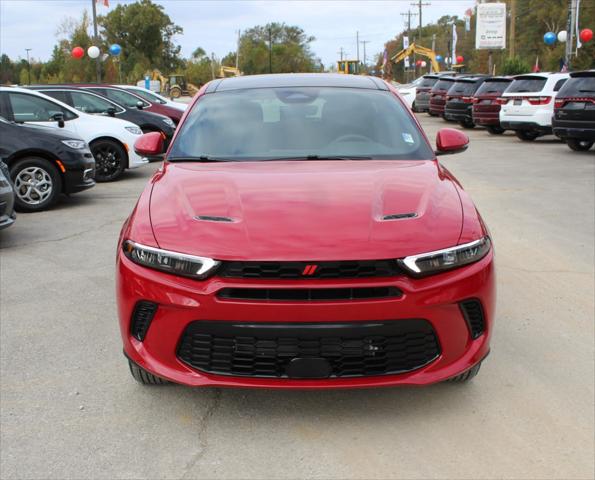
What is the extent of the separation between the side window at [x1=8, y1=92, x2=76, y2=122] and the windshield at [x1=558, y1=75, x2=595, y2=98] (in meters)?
10.0

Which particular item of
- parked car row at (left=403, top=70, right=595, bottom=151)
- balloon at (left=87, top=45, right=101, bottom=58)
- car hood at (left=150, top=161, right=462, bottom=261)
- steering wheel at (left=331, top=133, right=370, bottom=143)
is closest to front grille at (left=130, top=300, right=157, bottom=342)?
car hood at (left=150, top=161, right=462, bottom=261)

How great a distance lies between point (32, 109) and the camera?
11.4m

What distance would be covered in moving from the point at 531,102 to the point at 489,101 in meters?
2.70

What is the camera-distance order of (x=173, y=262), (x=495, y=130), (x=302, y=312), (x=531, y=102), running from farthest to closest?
(x=495, y=130), (x=531, y=102), (x=173, y=262), (x=302, y=312)

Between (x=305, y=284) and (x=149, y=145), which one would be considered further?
(x=149, y=145)

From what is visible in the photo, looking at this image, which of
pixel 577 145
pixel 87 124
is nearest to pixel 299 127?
pixel 87 124

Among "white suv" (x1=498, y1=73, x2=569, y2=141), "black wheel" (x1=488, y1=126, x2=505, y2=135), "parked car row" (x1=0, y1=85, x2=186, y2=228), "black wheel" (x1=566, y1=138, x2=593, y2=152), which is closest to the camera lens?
"parked car row" (x1=0, y1=85, x2=186, y2=228)

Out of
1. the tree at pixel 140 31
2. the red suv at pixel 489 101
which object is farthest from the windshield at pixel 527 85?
the tree at pixel 140 31

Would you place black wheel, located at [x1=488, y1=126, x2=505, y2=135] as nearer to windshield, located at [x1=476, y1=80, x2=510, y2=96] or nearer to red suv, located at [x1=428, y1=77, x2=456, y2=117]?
windshield, located at [x1=476, y1=80, x2=510, y2=96]

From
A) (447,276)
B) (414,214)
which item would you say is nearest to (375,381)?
(447,276)

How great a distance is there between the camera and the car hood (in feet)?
10.2

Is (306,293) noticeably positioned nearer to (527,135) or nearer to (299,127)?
(299,127)

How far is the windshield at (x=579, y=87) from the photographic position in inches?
575

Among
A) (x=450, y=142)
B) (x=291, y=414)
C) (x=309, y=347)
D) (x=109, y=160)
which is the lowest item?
(x=291, y=414)
